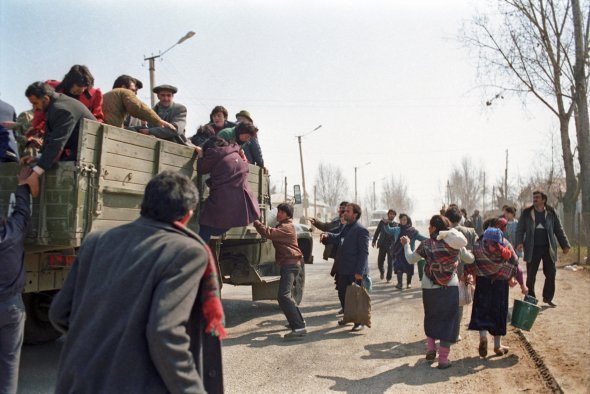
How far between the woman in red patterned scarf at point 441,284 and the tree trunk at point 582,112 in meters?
11.6

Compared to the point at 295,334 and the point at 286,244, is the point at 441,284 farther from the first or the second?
the point at 286,244

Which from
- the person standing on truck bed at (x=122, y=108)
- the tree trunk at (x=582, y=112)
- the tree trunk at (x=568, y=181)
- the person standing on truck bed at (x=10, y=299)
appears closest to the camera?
the person standing on truck bed at (x=10, y=299)

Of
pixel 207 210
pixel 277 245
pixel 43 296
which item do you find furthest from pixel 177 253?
pixel 277 245

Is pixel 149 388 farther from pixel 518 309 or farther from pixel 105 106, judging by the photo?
Result: pixel 518 309

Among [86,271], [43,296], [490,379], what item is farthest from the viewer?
[43,296]

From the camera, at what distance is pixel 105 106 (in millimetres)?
5562

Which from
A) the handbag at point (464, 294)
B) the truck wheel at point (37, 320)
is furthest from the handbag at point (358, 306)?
the truck wheel at point (37, 320)

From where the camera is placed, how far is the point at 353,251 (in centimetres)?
771

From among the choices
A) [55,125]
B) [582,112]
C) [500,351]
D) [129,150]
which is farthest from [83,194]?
[582,112]

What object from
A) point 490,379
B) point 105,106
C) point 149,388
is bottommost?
point 490,379

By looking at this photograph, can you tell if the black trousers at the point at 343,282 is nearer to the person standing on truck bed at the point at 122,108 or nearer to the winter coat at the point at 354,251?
the winter coat at the point at 354,251

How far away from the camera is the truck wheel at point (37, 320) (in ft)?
19.5

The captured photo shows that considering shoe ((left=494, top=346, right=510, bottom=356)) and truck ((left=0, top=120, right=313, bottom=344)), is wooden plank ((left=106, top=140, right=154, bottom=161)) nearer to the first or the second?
truck ((left=0, top=120, right=313, bottom=344))

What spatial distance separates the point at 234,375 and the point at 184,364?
3569 mm
